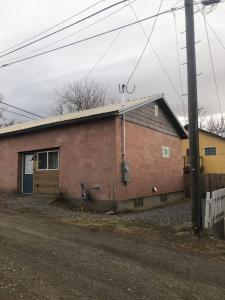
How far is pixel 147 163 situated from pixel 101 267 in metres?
10.4

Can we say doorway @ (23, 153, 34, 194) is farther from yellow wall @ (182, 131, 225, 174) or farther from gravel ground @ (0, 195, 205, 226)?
yellow wall @ (182, 131, 225, 174)

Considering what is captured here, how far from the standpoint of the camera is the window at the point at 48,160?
1597cm

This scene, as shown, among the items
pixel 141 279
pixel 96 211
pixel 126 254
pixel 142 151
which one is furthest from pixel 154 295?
pixel 142 151

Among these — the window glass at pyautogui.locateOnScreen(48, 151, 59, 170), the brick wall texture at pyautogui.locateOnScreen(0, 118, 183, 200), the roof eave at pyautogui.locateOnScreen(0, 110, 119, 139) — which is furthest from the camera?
the window glass at pyautogui.locateOnScreen(48, 151, 59, 170)

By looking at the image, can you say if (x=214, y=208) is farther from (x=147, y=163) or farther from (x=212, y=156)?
(x=212, y=156)

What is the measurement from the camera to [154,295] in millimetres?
5062

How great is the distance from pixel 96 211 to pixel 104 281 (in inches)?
310

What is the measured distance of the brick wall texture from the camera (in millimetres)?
13812

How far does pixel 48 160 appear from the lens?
16.3 metres

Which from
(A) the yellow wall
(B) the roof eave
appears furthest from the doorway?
(A) the yellow wall

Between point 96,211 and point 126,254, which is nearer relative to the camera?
point 126,254

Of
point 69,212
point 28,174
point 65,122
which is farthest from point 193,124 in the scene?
point 28,174

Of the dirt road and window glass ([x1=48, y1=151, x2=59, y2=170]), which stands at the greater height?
window glass ([x1=48, y1=151, x2=59, y2=170])

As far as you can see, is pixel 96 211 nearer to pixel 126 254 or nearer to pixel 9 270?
pixel 126 254
